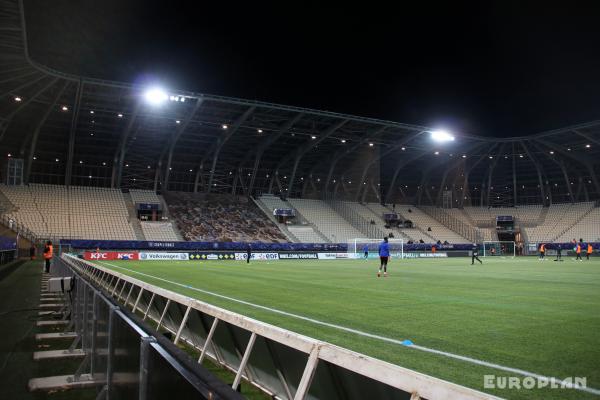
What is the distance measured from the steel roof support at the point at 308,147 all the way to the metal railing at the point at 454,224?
25.8 m

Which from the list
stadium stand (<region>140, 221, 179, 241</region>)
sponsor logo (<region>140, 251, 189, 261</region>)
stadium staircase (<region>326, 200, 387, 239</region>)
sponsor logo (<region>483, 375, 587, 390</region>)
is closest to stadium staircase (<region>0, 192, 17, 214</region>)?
stadium stand (<region>140, 221, 179, 241</region>)

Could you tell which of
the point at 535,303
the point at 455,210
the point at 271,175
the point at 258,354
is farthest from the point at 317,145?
the point at 258,354

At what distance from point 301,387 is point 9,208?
54957 millimetres

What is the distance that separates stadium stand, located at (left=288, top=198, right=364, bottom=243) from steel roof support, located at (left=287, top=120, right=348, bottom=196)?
11.1 ft

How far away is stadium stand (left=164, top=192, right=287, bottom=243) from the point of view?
57969 mm

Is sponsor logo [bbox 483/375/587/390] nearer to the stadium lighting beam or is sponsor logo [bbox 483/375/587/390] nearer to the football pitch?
the football pitch

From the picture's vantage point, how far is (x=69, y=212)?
52.9 metres

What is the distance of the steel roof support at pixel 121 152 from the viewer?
4778 cm

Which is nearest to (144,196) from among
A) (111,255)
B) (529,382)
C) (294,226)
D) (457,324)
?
(111,255)

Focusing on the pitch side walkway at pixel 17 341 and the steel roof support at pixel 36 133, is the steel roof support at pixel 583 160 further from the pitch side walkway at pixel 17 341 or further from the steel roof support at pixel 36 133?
the pitch side walkway at pixel 17 341

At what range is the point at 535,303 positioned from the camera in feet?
38.5

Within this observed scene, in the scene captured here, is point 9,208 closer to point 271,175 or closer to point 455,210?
point 271,175

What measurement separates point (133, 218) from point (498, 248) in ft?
171

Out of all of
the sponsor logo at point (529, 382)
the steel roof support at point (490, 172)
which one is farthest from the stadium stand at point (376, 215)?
the sponsor logo at point (529, 382)
